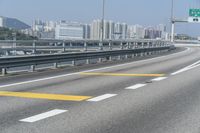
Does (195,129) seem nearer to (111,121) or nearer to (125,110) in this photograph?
(111,121)

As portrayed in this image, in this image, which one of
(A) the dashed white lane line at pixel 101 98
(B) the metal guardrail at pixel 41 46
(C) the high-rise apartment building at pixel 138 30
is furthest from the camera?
(C) the high-rise apartment building at pixel 138 30

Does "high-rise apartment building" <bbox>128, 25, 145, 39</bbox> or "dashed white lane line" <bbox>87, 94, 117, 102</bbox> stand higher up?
"high-rise apartment building" <bbox>128, 25, 145, 39</bbox>

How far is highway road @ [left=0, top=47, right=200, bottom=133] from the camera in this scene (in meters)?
8.23

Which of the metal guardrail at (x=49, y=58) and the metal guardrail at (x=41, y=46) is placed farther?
the metal guardrail at (x=41, y=46)

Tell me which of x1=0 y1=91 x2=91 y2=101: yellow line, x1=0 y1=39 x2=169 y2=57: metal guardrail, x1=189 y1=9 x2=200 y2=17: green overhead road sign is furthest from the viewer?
x1=189 y1=9 x2=200 y2=17: green overhead road sign

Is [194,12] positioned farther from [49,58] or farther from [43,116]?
[43,116]

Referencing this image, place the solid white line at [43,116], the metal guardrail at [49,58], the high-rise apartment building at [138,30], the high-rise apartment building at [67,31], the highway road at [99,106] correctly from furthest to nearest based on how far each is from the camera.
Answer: the high-rise apartment building at [138,30], the high-rise apartment building at [67,31], the metal guardrail at [49,58], the solid white line at [43,116], the highway road at [99,106]

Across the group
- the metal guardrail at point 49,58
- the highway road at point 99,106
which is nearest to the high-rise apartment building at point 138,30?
the metal guardrail at point 49,58

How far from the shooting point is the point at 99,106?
34.7ft

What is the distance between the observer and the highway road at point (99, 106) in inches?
324

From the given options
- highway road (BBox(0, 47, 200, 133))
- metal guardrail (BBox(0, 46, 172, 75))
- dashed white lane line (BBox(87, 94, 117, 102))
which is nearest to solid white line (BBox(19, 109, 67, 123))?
highway road (BBox(0, 47, 200, 133))

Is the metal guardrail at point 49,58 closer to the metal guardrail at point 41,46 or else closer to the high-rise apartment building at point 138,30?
the metal guardrail at point 41,46

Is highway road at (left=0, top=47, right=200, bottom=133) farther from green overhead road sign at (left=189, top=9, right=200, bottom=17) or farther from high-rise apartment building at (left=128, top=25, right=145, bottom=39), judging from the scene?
high-rise apartment building at (left=128, top=25, right=145, bottom=39)

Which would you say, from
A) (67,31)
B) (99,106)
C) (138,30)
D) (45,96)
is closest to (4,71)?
(45,96)
